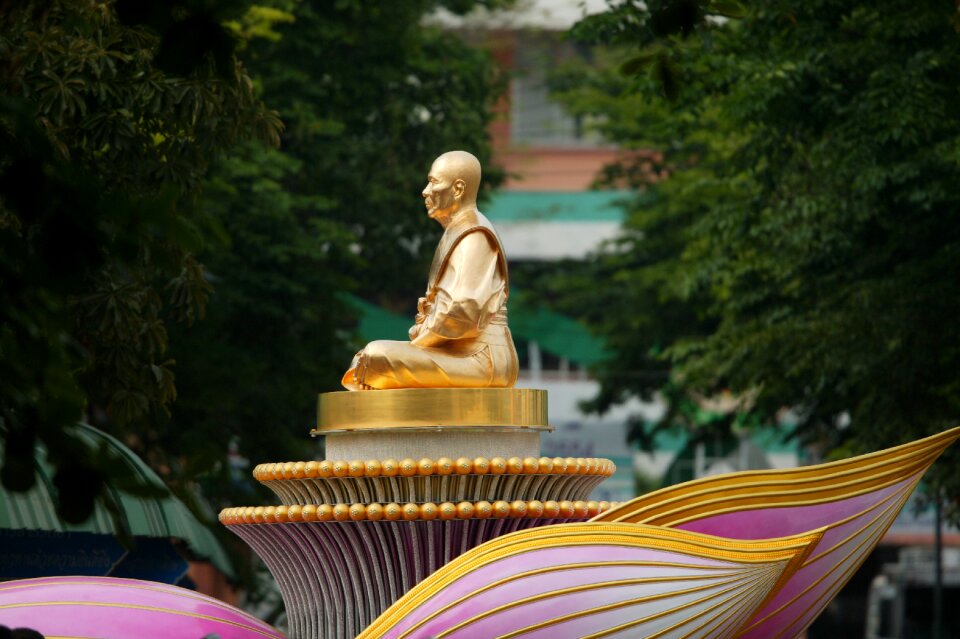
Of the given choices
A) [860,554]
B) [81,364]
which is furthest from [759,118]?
[81,364]

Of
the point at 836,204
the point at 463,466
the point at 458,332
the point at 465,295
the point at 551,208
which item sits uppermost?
the point at 551,208

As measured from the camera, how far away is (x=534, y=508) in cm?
862

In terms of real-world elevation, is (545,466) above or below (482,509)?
above

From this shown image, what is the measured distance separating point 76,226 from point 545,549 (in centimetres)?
376

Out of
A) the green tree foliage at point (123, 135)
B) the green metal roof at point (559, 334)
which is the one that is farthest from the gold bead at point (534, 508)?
the green metal roof at point (559, 334)

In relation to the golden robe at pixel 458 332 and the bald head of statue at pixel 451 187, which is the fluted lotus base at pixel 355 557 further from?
the bald head of statue at pixel 451 187

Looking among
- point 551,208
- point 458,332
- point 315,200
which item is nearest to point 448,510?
point 458,332

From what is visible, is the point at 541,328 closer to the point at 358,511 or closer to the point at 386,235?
the point at 386,235

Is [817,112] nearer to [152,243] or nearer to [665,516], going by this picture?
[665,516]

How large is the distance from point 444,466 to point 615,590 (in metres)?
1.38

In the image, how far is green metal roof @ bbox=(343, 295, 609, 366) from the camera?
3045 cm

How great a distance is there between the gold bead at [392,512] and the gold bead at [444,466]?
10.1 inches

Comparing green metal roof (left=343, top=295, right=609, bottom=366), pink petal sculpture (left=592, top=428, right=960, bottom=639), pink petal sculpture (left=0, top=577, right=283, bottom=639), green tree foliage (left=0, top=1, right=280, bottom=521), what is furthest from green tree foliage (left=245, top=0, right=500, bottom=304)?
pink petal sculpture (left=592, top=428, right=960, bottom=639)

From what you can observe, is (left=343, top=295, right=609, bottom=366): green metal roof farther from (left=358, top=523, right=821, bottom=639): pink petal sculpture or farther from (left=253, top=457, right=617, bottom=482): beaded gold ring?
(left=358, top=523, right=821, bottom=639): pink petal sculpture
